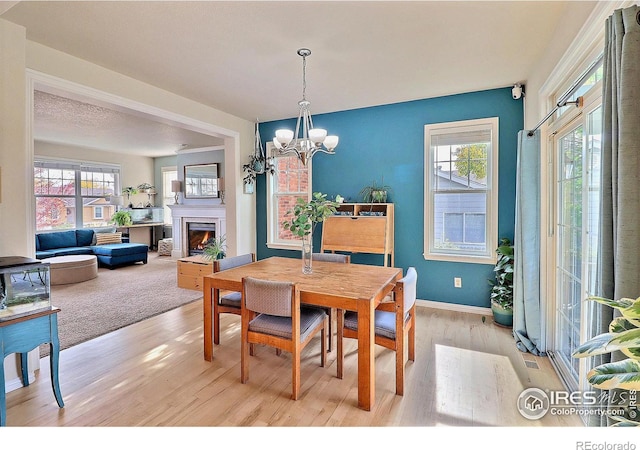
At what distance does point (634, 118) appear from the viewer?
1.11 meters

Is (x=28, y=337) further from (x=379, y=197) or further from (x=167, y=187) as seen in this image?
(x=167, y=187)

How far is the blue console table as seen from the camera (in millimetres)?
1792

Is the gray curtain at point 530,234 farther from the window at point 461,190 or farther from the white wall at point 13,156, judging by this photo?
the white wall at point 13,156

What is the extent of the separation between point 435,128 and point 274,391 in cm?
338

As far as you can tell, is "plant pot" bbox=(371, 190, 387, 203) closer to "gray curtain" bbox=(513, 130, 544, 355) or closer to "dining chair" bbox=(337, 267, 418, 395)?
"gray curtain" bbox=(513, 130, 544, 355)

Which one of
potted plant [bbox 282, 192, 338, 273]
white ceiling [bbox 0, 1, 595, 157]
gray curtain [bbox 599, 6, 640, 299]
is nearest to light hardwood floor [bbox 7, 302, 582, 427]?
potted plant [bbox 282, 192, 338, 273]

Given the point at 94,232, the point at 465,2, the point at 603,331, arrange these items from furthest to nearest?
the point at 94,232
the point at 465,2
the point at 603,331

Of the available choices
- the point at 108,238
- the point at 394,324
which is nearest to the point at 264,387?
the point at 394,324

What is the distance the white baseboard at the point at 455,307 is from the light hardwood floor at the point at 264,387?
0.58 meters

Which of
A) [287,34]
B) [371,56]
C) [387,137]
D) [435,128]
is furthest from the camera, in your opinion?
[387,137]

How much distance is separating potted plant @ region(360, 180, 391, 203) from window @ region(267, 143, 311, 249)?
1037mm

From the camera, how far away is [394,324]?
2264mm
